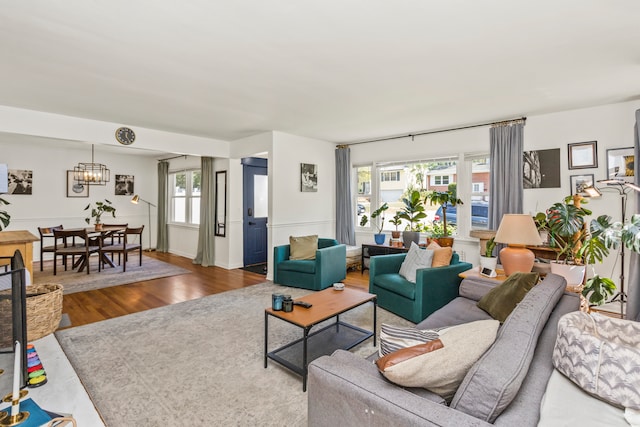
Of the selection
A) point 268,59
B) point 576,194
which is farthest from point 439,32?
point 576,194

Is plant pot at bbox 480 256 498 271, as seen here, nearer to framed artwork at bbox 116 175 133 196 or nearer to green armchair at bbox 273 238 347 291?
green armchair at bbox 273 238 347 291

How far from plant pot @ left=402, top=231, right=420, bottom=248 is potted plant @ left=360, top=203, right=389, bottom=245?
15.9 inches

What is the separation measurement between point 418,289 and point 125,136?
4591 millimetres

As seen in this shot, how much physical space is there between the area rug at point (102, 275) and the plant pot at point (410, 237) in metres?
3.93

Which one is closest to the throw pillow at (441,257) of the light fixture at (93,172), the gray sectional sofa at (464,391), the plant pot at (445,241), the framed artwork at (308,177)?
the plant pot at (445,241)

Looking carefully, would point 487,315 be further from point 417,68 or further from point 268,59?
point 268,59

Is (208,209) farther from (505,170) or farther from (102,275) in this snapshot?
(505,170)

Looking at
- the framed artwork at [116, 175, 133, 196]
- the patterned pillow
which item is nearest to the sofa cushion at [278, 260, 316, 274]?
the patterned pillow

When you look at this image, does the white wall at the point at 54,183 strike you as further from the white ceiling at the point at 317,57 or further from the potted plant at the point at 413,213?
the potted plant at the point at 413,213

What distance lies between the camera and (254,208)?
6.57 meters

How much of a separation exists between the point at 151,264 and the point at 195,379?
479 cm

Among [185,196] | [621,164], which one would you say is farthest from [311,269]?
[185,196]

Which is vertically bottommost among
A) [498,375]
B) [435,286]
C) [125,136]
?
[435,286]

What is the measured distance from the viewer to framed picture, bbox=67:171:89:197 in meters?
7.21
